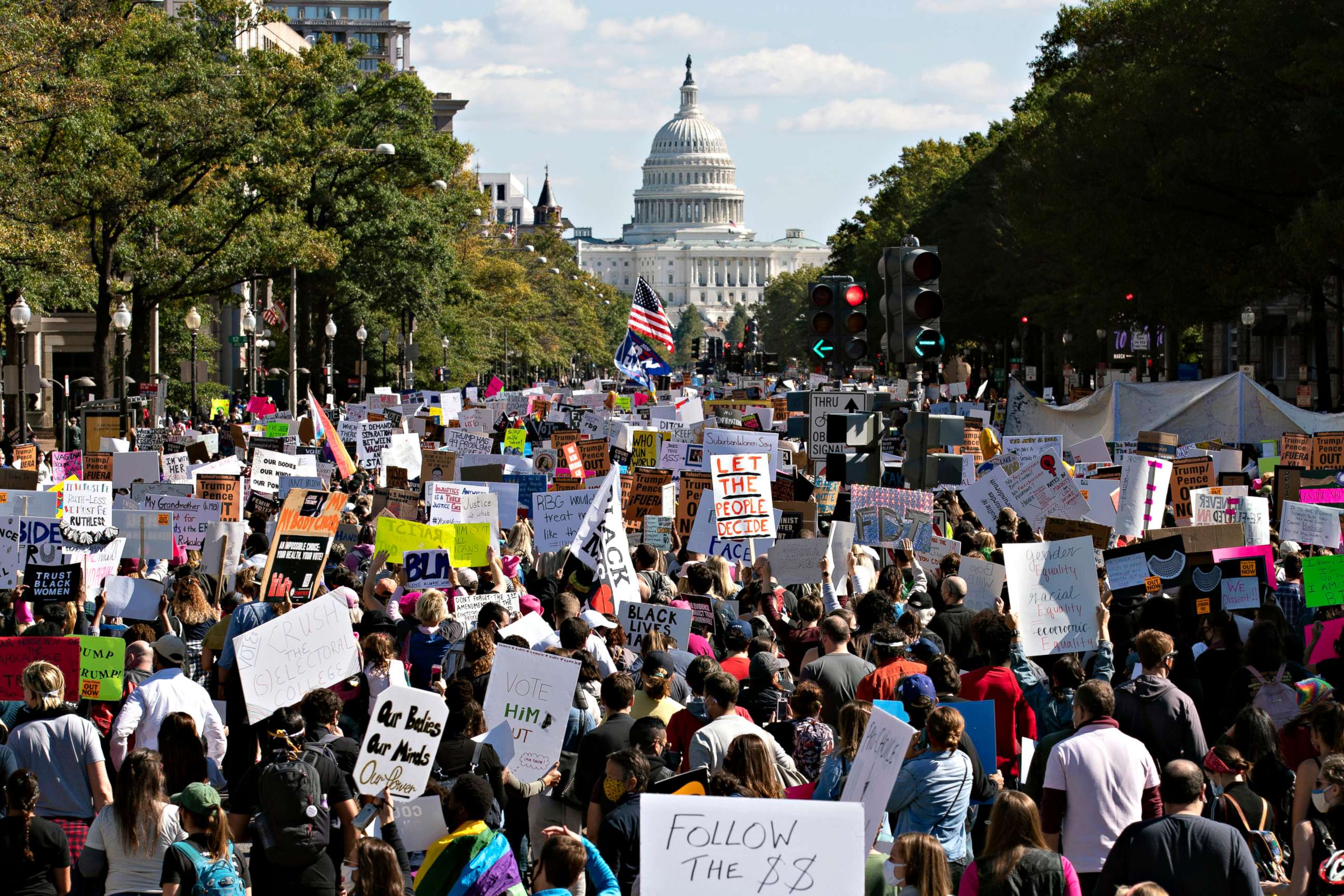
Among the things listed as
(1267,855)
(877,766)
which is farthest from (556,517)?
(1267,855)

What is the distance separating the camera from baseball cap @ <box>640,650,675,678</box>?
870 cm

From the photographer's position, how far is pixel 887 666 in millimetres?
9008

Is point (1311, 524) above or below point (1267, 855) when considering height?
above

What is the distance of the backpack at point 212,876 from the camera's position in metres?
6.74

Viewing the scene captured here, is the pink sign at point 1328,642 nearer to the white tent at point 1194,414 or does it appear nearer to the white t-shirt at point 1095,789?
the white t-shirt at point 1095,789

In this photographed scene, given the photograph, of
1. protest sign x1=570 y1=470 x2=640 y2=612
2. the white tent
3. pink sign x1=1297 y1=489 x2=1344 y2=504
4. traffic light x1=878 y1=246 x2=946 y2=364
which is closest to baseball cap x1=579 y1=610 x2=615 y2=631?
protest sign x1=570 y1=470 x2=640 y2=612

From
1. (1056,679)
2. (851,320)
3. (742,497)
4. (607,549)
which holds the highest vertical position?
(851,320)

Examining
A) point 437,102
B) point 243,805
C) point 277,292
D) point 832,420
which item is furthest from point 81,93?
point 437,102

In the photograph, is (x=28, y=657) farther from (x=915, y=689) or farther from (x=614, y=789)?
(x=915, y=689)

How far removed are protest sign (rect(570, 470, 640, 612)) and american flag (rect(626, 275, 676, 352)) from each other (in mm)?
18681

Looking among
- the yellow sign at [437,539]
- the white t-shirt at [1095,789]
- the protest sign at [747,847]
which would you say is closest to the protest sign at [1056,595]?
the white t-shirt at [1095,789]

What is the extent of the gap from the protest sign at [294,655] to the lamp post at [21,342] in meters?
21.0

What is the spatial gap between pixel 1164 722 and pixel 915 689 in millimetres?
1206

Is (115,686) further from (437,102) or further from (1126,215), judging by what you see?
(437,102)
